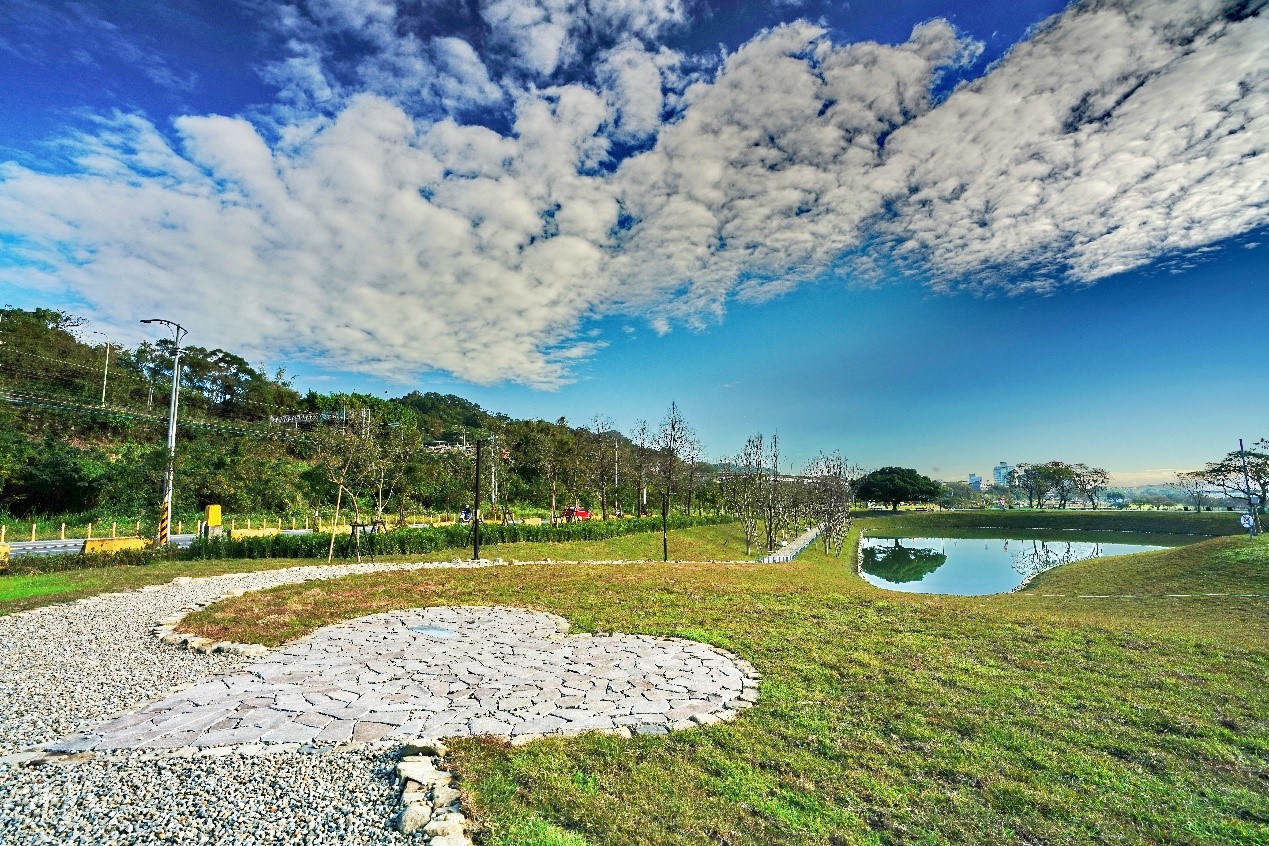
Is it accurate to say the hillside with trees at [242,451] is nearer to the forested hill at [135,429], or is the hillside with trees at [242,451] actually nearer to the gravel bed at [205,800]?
the forested hill at [135,429]

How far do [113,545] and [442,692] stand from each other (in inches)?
627

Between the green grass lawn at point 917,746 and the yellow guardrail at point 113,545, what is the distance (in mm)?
8597

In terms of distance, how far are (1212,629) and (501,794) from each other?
1175 cm

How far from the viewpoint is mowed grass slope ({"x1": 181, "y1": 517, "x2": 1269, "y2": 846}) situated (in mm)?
3344

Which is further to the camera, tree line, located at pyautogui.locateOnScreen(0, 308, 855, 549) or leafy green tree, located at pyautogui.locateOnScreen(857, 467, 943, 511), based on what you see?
leafy green tree, located at pyautogui.locateOnScreen(857, 467, 943, 511)

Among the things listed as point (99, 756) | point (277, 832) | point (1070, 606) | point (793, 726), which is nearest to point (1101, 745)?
point (793, 726)

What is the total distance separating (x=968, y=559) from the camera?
3409cm

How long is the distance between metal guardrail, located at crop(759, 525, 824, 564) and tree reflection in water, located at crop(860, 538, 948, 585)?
3.25 m

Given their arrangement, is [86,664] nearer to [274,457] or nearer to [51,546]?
[51,546]

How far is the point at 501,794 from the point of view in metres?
3.56

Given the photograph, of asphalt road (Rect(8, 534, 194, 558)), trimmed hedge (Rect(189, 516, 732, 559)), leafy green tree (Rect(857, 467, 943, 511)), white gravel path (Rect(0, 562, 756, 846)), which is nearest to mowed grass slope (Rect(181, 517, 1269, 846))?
white gravel path (Rect(0, 562, 756, 846))

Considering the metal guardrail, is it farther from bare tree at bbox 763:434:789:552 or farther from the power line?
the power line

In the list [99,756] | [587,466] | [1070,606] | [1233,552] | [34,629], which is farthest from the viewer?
[587,466]

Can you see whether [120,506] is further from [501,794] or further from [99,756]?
[501,794]
